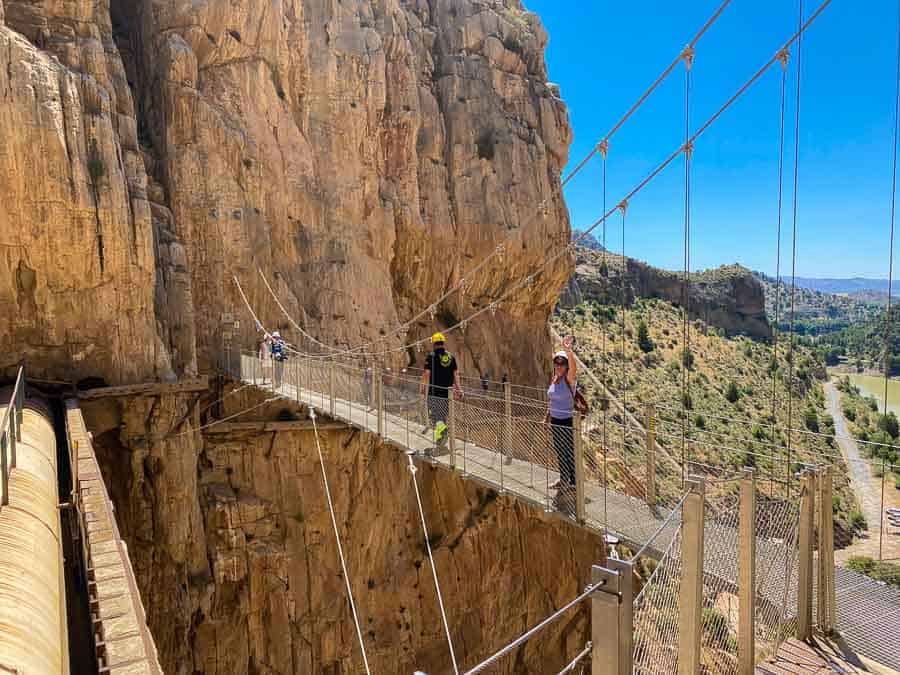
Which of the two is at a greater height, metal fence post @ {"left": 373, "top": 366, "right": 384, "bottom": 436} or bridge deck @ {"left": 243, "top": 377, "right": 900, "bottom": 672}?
metal fence post @ {"left": 373, "top": 366, "right": 384, "bottom": 436}

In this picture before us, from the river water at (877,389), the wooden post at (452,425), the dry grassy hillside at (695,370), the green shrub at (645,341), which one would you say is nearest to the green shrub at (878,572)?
the wooden post at (452,425)

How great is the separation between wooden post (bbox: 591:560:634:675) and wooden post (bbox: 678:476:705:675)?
0.93 metres

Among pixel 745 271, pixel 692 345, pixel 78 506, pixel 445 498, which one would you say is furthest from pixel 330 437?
pixel 745 271

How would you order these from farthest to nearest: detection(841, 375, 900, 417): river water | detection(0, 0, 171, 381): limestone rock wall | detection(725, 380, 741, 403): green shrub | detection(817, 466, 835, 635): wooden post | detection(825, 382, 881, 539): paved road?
detection(841, 375, 900, 417): river water
detection(725, 380, 741, 403): green shrub
detection(825, 382, 881, 539): paved road
detection(0, 0, 171, 381): limestone rock wall
detection(817, 466, 835, 635): wooden post

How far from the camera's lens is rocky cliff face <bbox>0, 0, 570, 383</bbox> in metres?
8.85

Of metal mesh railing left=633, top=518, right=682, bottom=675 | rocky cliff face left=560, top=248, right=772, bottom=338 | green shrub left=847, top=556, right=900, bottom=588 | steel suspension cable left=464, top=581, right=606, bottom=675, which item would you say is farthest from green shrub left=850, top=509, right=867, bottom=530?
rocky cliff face left=560, top=248, right=772, bottom=338

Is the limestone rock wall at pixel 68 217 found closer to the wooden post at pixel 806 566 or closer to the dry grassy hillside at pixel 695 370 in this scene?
the wooden post at pixel 806 566

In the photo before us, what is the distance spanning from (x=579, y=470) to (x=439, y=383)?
2374mm

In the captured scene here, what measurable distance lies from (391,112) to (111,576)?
14472mm

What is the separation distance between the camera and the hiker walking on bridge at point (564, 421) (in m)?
5.51

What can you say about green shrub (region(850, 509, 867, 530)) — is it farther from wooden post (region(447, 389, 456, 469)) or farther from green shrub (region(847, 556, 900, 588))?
wooden post (region(447, 389, 456, 469))

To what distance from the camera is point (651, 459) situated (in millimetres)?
5367

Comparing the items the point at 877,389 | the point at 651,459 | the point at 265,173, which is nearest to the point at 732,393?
the point at 877,389

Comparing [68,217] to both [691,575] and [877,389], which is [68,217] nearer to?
[691,575]
